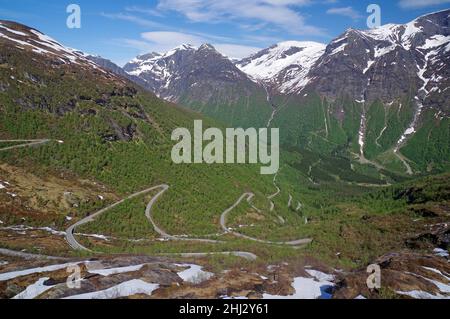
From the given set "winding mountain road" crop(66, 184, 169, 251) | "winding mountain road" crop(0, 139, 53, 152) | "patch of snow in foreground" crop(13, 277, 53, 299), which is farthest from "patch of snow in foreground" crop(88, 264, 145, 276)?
"winding mountain road" crop(0, 139, 53, 152)

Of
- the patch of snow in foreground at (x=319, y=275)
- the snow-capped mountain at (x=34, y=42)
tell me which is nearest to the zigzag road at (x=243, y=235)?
the patch of snow in foreground at (x=319, y=275)

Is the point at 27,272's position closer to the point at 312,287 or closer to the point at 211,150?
the point at 312,287

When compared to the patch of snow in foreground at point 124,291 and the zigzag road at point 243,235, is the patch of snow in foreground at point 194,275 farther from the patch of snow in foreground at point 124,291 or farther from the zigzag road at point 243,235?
the zigzag road at point 243,235

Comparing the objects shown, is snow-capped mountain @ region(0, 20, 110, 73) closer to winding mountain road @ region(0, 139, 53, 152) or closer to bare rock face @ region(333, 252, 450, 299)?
winding mountain road @ region(0, 139, 53, 152)

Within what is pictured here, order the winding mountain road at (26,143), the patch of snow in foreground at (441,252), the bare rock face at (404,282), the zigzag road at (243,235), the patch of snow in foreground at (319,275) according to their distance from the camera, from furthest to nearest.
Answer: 1. the winding mountain road at (26,143)
2. the zigzag road at (243,235)
3. the patch of snow in foreground at (441,252)
4. the patch of snow in foreground at (319,275)
5. the bare rock face at (404,282)

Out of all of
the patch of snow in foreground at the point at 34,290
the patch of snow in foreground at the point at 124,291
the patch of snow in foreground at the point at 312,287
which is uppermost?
the patch of snow in foreground at the point at 124,291

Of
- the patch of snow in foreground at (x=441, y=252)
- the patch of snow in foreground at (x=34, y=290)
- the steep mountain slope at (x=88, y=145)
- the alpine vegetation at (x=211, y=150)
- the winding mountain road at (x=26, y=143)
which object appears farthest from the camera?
the alpine vegetation at (x=211, y=150)

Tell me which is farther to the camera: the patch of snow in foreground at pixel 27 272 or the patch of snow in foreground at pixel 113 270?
the patch of snow in foreground at pixel 27 272
